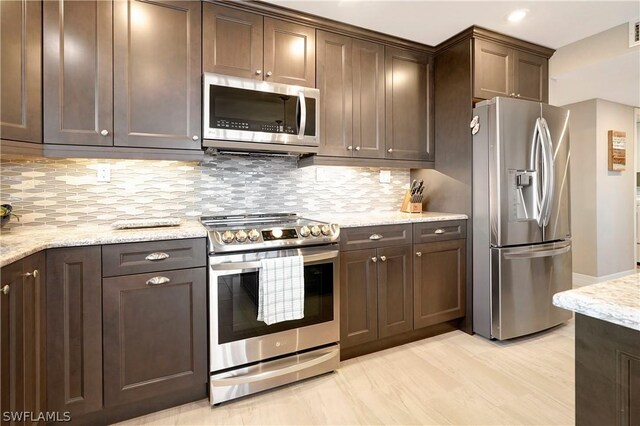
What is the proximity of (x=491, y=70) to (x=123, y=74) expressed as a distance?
2.73 metres

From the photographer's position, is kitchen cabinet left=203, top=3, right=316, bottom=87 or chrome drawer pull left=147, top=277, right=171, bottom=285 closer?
chrome drawer pull left=147, top=277, right=171, bottom=285

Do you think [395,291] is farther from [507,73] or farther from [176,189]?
[507,73]

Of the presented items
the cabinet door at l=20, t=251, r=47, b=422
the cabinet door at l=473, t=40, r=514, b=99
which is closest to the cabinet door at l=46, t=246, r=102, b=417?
the cabinet door at l=20, t=251, r=47, b=422

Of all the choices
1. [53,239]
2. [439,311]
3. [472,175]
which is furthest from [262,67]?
[439,311]

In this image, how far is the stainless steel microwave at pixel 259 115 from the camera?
2053 millimetres

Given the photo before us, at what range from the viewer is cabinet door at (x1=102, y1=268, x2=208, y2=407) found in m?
1.63

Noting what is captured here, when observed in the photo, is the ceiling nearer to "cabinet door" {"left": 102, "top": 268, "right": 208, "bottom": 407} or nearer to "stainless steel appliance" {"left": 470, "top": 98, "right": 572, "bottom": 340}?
"stainless steel appliance" {"left": 470, "top": 98, "right": 572, "bottom": 340}

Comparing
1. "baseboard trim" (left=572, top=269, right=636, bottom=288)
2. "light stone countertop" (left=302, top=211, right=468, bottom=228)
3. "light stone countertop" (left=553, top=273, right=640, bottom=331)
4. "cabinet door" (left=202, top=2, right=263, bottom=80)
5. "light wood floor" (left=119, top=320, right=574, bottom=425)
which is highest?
"cabinet door" (left=202, top=2, right=263, bottom=80)

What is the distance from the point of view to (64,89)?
1.75 meters

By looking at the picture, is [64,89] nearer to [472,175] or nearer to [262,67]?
[262,67]

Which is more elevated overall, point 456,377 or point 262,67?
point 262,67

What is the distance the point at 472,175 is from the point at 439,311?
1.15 metres

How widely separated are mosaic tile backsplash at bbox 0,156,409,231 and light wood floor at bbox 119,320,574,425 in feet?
4.17

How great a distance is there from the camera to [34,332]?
4.61 ft
